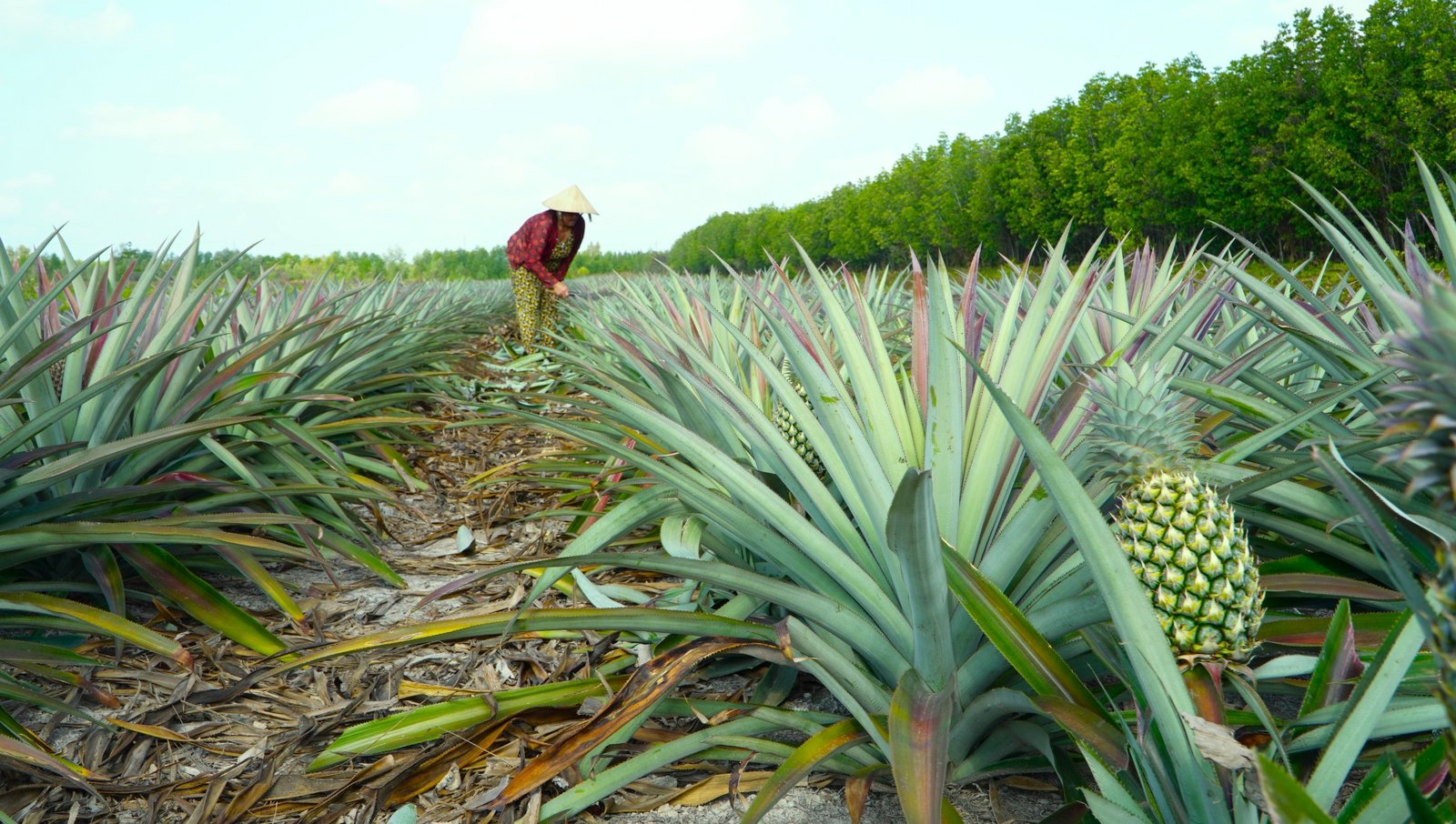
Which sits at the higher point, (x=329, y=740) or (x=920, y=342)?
(x=920, y=342)

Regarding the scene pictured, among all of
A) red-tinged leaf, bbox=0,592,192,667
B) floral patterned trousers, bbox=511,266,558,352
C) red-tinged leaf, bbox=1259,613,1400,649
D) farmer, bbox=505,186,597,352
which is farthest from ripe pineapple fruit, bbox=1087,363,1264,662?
floral patterned trousers, bbox=511,266,558,352

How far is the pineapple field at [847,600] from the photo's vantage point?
971 mm

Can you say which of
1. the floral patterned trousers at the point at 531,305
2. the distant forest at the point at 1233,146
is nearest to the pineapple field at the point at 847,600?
the floral patterned trousers at the point at 531,305

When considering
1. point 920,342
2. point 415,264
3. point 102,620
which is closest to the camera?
point 920,342

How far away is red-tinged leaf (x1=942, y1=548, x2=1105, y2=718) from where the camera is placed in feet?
3.53

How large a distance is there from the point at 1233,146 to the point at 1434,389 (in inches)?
481

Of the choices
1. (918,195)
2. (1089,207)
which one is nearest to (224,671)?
(1089,207)

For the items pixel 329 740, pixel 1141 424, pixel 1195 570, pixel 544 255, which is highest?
pixel 544 255

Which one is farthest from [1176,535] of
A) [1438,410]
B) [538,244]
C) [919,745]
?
[538,244]

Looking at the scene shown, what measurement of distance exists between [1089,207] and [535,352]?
34.4 feet

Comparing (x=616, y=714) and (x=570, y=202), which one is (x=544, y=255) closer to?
(x=570, y=202)

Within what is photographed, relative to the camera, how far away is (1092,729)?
3.34 feet

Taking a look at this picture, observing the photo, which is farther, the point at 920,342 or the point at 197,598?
the point at 197,598

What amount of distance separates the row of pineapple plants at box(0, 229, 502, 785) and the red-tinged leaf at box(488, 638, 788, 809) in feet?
2.56
